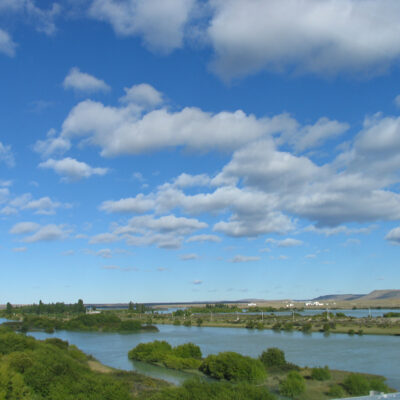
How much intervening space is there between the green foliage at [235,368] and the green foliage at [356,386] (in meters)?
6.67

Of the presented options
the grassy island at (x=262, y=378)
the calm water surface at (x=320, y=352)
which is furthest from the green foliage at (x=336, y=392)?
the calm water surface at (x=320, y=352)

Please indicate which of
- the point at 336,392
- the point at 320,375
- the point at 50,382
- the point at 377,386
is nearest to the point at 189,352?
the point at 320,375

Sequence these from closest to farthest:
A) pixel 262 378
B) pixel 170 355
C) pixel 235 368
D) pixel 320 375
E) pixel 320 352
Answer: pixel 262 378 < pixel 320 375 < pixel 235 368 < pixel 170 355 < pixel 320 352

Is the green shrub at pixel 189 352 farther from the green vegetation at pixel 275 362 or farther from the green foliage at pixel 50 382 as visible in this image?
→ the green foliage at pixel 50 382

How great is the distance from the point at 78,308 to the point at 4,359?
136652mm

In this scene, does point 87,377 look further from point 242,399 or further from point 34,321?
point 34,321

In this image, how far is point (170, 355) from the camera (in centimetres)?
Result: 4544

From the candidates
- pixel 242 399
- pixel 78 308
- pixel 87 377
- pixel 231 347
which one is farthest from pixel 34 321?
pixel 242 399

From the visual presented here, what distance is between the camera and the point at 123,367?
1793 inches

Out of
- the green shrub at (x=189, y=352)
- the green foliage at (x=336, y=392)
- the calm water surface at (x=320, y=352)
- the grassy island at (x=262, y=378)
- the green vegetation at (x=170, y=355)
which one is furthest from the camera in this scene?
the green shrub at (x=189, y=352)

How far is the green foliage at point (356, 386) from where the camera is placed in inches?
1134

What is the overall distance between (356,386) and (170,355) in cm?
2173

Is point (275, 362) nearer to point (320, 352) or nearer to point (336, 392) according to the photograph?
point (336, 392)

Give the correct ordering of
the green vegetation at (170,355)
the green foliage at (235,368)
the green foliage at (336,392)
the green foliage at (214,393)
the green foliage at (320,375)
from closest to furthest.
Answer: the green foliage at (214,393) < the green foliage at (336,392) < the green foliage at (235,368) < the green foliage at (320,375) < the green vegetation at (170,355)
